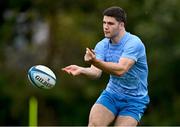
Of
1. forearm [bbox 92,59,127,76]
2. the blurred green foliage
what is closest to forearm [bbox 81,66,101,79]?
forearm [bbox 92,59,127,76]

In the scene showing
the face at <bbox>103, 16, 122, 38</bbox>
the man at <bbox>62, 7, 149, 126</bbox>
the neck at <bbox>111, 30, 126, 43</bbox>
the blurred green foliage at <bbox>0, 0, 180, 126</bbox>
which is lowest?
the blurred green foliage at <bbox>0, 0, 180, 126</bbox>

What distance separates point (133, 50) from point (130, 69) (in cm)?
36

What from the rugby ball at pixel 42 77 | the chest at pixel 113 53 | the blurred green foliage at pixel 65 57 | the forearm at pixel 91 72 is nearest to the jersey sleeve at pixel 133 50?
the chest at pixel 113 53

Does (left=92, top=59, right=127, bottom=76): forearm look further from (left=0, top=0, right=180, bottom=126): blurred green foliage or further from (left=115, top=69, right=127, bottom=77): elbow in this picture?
(left=0, top=0, right=180, bottom=126): blurred green foliage

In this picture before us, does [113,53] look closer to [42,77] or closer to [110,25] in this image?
[110,25]

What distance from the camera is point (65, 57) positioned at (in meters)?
27.3

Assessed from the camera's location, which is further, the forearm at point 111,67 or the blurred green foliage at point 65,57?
the blurred green foliage at point 65,57

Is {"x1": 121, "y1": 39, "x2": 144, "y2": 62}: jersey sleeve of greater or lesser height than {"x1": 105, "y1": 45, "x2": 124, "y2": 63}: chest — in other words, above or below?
above

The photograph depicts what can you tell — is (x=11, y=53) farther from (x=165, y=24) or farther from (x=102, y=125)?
(x=102, y=125)

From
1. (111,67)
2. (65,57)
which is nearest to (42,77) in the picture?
(111,67)

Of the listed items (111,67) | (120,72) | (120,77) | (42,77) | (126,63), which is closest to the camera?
(111,67)

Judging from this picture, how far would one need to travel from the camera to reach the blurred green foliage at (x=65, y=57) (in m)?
25.9

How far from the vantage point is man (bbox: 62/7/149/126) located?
11406 millimetres

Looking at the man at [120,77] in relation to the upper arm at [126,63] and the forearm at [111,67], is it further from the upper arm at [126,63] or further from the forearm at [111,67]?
the forearm at [111,67]
